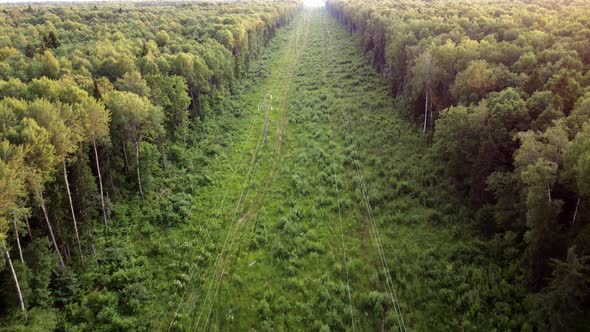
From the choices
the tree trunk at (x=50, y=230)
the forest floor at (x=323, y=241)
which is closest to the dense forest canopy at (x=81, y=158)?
the tree trunk at (x=50, y=230)

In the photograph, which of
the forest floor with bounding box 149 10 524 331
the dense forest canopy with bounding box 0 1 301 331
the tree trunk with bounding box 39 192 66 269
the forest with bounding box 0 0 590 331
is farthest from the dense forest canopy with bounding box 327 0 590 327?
the tree trunk with bounding box 39 192 66 269

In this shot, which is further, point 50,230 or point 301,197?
point 301,197

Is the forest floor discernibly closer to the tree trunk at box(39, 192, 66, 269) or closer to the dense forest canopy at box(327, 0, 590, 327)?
the dense forest canopy at box(327, 0, 590, 327)

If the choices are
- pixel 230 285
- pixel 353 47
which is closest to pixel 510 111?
pixel 230 285

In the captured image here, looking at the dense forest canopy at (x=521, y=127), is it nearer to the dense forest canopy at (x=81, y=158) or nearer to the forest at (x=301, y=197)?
the forest at (x=301, y=197)

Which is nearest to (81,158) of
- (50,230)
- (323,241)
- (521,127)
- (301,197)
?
(50,230)

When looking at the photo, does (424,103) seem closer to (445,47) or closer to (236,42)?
(445,47)

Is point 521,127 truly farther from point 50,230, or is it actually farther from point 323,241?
point 50,230
